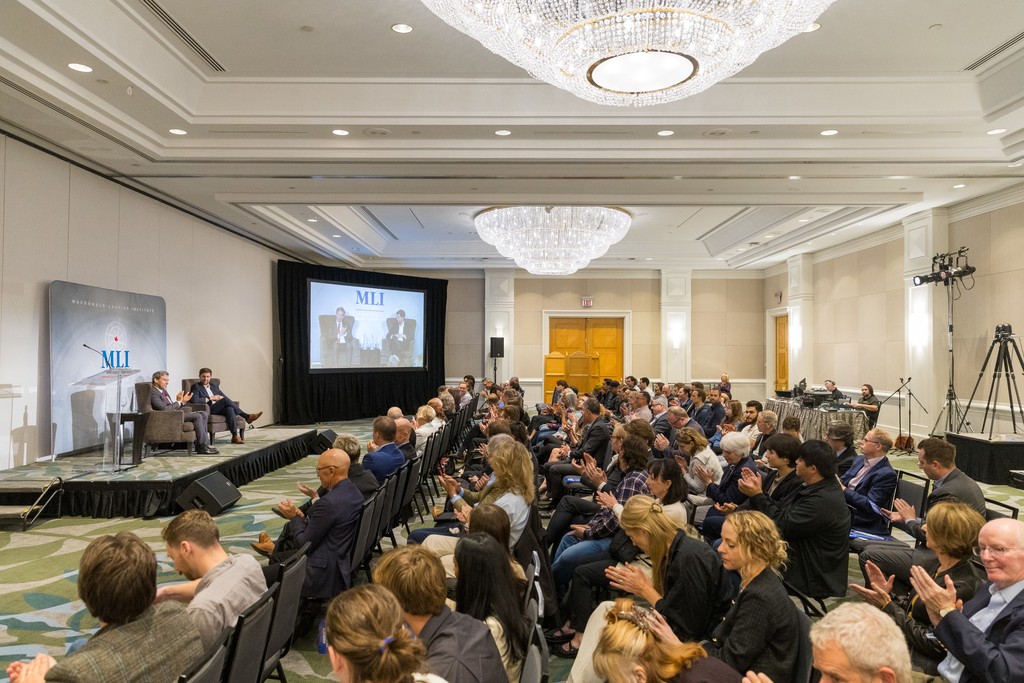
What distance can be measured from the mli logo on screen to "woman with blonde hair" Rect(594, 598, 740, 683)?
14.5 m

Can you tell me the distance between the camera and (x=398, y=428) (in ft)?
20.6

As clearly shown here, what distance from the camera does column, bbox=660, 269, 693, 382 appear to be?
57.9 feet

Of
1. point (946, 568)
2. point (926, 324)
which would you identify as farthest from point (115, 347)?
point (926, 324)

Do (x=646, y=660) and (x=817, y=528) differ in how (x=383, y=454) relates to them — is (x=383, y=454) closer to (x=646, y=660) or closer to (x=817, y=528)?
(x=817, y=528)

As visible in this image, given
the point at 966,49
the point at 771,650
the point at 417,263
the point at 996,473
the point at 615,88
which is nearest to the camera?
the point at 771,650

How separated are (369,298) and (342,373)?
2022mm

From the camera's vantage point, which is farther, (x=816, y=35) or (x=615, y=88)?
(x=816, y=35)

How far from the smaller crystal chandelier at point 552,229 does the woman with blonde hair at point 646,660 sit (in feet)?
30.0

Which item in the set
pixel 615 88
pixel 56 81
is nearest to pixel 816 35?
pixel 615 88

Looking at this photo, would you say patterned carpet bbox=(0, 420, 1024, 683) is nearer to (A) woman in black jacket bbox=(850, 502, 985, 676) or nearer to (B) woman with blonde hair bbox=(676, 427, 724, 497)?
(B) woman with blonde hair bbox=(676, 427, 724, 497)

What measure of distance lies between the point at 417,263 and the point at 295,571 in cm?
1486

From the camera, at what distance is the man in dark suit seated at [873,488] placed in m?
4.50

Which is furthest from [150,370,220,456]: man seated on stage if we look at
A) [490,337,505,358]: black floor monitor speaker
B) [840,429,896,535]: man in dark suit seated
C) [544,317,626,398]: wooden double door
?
[544,317,626,398]: wooden double door

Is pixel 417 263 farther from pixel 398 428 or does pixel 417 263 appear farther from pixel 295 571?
pixel 295 571
